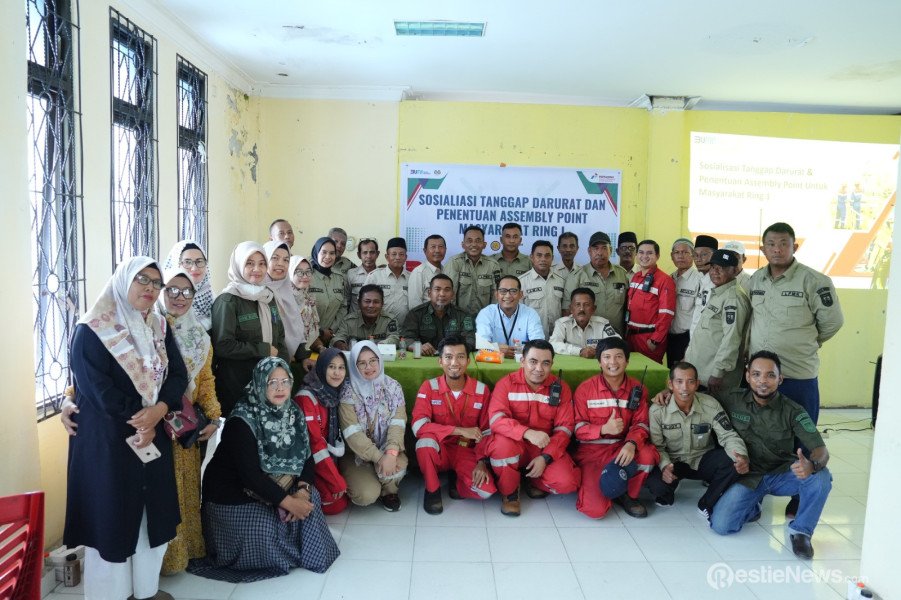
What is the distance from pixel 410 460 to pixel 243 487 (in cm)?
135

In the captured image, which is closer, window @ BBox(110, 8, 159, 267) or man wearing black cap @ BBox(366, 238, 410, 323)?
window @ BBox(110, 8, 159, 267)

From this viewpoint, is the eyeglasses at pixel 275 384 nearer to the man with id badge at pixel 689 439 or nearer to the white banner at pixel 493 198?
the man with id badge at pixel 689 439

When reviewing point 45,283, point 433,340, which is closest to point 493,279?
point 433,340

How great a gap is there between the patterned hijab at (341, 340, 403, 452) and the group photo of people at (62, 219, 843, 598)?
1cm

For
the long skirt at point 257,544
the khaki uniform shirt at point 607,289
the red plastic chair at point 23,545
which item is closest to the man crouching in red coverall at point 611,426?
the khaki uniform shirt at point 607,289

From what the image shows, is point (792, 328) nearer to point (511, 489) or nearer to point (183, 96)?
point (511, 489)

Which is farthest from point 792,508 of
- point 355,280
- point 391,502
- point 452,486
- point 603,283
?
point 355,280

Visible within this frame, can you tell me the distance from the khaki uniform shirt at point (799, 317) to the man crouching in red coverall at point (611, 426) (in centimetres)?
87

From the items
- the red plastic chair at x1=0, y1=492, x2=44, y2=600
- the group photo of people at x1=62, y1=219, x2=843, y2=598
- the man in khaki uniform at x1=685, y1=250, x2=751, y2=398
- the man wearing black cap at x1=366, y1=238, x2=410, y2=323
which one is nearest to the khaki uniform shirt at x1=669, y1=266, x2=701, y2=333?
the group photo of people at x1=62, y1=219, x2=843, y2=598

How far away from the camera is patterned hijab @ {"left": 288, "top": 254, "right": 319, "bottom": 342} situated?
13.4 ft

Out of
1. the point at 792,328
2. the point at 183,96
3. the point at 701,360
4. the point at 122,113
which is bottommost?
the point at 701,360

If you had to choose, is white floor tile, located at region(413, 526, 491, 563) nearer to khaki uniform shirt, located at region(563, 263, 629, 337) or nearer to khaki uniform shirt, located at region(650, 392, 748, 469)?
khaki uniform shirt, located at region(650, 392, 748, 469)

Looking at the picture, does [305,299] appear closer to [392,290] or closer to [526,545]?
[392,290]

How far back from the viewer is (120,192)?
358 centimetres
